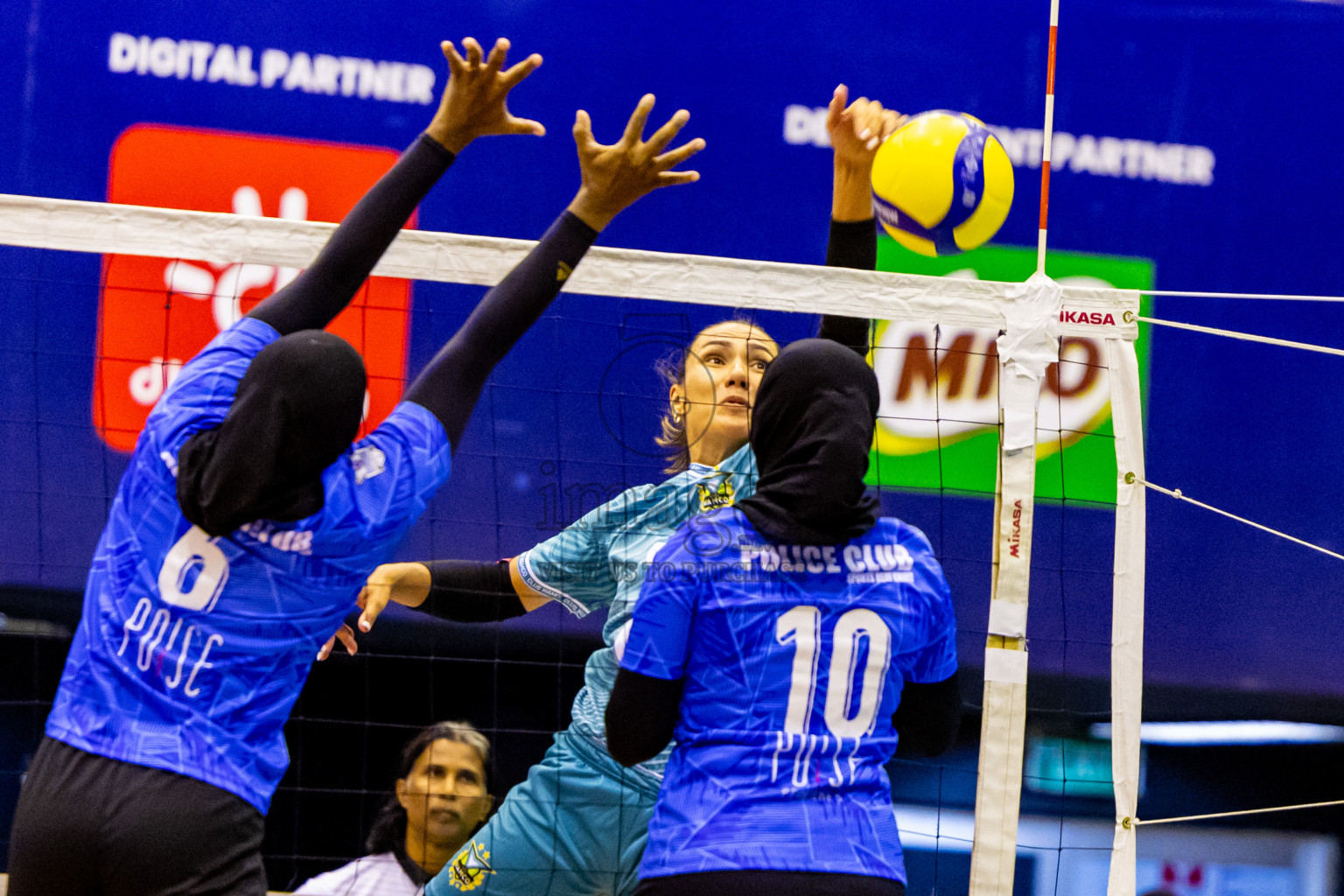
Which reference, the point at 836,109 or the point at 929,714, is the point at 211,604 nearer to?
the point at 929,714

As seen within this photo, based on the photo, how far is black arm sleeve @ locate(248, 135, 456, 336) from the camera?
177 cm

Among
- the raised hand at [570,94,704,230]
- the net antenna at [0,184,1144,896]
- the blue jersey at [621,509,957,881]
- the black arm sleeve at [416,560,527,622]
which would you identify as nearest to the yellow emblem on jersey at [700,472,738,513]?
the net antenna at [0,184,1144,896]

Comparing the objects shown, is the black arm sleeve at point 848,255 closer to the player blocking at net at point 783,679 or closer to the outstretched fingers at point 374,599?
the player blocking at net at point 783,679

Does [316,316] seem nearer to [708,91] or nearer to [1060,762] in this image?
[708,91]

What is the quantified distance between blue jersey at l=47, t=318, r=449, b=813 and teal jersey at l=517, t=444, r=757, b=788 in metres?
1.07

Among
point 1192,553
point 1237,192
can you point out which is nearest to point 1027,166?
point 1237,192

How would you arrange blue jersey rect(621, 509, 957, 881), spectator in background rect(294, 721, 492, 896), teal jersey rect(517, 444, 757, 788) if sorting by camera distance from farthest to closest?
spectator in background rect(294, 721, 492, 896) → teal jersey rect(517, 444, 757, 788) → blue jersey rect(621, 509, 957, 881)

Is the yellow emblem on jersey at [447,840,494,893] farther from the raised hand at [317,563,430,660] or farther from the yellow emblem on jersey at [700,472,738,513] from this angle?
the yellow emblem on jersey at [700,472,738,513]

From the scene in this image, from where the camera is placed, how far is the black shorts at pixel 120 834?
146 centimetres

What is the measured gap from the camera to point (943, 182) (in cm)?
260

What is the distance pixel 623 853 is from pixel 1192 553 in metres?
2.41

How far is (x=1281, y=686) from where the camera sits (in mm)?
4027

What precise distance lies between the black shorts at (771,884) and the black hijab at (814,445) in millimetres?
450

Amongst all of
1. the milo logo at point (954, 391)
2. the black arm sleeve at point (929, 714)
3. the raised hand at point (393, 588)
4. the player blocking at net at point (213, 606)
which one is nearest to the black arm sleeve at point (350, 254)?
the player blocking at net at point (213, 606)
